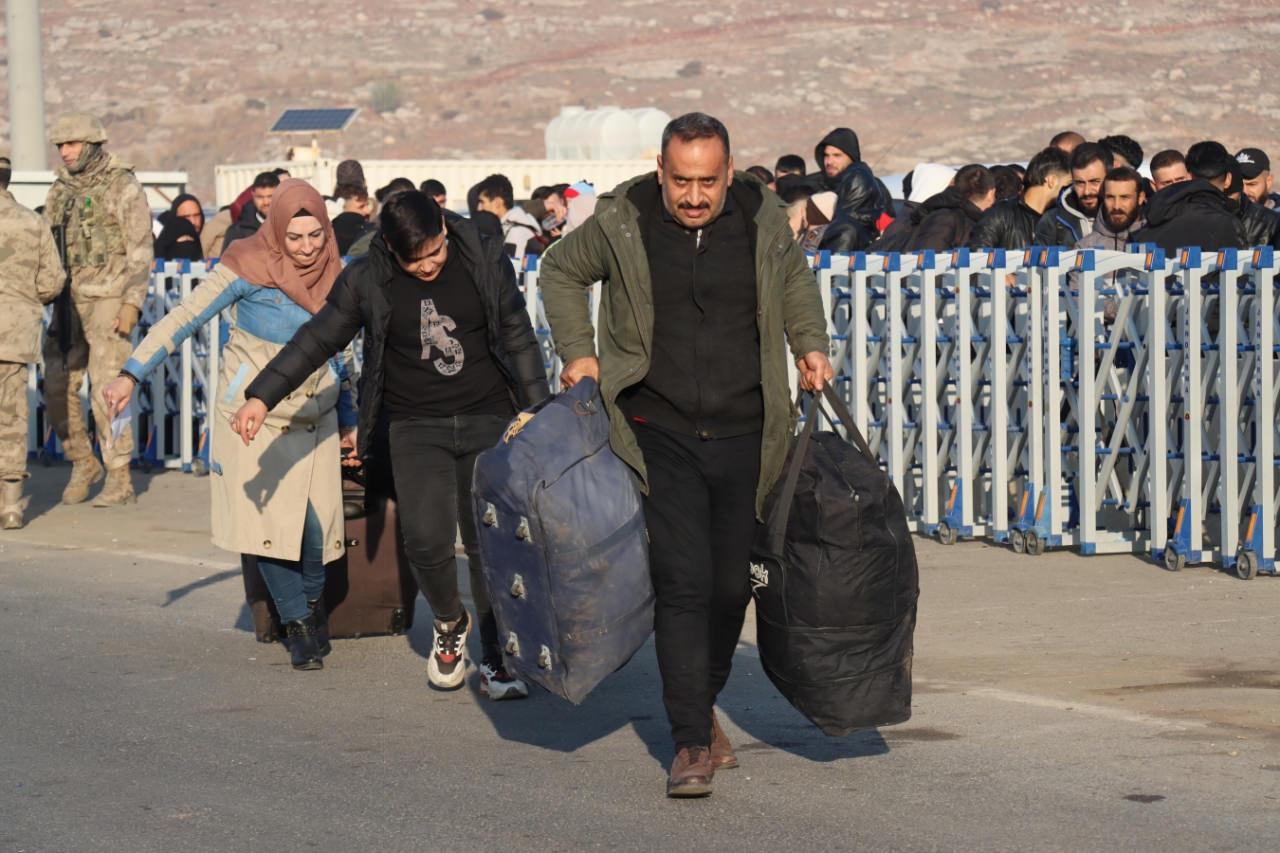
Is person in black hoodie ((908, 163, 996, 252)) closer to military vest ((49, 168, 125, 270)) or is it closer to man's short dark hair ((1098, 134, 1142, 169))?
man's short dark hair ((1098, 134, 1142, 169))

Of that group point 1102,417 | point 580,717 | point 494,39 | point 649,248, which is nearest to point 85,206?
point 1102,417

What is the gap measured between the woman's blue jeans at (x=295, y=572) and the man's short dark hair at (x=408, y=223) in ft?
4.92

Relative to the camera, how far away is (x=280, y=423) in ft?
27.7

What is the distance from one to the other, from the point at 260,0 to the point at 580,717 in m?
97.5

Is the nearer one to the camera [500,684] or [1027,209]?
[500,684]

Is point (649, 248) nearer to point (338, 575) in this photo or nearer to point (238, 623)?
point (338, 575)

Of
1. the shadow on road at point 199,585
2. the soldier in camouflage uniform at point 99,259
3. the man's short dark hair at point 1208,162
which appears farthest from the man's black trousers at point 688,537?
the soldier in camouflage uniform at point 99,259

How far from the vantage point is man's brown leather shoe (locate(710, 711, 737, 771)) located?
255 inches

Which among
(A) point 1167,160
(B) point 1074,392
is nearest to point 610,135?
(A) point 1167,160

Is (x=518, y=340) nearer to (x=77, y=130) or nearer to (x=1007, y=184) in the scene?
(x=77, y=130)

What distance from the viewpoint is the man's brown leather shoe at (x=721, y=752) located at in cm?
647

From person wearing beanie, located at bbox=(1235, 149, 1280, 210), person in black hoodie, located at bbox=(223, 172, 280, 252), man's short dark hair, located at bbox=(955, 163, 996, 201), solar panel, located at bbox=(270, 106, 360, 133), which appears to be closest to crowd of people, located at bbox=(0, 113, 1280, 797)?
man's short dark hair, located at bbox=(955, 163, 996, 201)

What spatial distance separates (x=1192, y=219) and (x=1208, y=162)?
102 cm

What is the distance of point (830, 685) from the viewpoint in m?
6.07
